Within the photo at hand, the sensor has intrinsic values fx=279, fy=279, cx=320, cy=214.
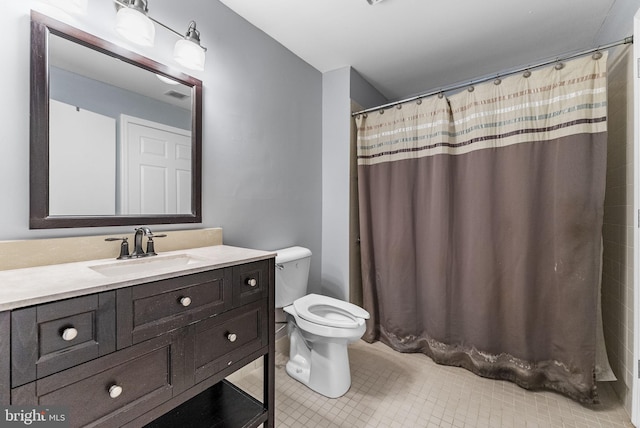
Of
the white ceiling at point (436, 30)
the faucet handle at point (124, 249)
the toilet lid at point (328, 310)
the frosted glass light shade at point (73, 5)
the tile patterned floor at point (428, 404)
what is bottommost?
the tile patterned floor at point (428, 404)

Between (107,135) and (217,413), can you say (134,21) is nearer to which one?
(107,135)

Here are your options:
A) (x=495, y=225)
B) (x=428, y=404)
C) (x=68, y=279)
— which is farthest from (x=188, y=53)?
(x=428, y=404)

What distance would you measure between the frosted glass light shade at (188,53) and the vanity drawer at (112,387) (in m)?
1.23

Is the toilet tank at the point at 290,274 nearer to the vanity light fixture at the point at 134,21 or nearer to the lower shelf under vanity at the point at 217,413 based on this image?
the lower shelf under vanity at the point at 217,413

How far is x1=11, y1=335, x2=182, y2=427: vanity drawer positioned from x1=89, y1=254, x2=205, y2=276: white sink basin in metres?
0.28

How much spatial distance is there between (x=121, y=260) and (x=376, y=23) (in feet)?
6.19

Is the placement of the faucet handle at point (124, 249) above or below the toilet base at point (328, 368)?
above

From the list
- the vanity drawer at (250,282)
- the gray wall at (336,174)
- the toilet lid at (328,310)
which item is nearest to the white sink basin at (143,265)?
the vanity drawer at (250,282)

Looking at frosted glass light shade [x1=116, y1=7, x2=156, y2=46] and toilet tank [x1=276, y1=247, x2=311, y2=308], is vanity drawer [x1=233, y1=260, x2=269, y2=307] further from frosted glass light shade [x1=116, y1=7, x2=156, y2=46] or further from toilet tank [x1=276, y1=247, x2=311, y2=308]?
frosted glass light shade [x1=116, y1=7, x2=156, y2=46]

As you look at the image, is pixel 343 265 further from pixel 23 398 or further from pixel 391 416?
pixel 23 398

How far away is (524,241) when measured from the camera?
1655 mm

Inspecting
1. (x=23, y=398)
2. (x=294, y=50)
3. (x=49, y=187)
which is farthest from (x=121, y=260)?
(x=294, y=50)

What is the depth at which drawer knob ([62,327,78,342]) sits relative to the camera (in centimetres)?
69

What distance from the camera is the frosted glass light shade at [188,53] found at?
134 cm
